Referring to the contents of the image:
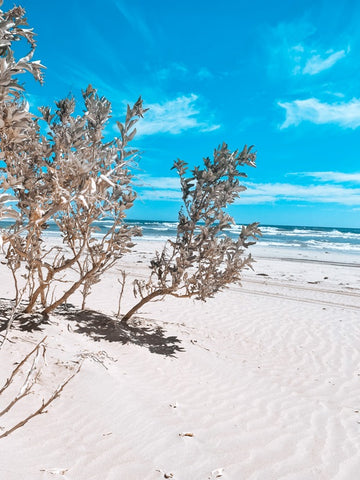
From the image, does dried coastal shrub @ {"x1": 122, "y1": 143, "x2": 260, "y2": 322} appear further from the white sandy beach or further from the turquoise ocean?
the turquoise ocean

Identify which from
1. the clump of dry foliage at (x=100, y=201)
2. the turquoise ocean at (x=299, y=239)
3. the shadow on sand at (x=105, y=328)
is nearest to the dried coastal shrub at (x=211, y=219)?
the clump of dry foliage at (x=100, y=201)

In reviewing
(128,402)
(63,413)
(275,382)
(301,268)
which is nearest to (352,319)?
(275,382)

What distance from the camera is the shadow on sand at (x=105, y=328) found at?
14.5ft

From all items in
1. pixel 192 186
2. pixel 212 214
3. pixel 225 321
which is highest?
pixel 192 186

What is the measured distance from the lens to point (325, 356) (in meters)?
5.36

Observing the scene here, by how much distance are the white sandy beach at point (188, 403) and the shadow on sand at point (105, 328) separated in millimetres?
34

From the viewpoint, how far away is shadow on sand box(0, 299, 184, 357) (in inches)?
173

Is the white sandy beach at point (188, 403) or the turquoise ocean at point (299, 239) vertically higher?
the turquoise ocean at point (299, 239)

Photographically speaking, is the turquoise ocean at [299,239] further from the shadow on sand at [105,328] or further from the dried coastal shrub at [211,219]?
the dried coastal shrub at [211,219]

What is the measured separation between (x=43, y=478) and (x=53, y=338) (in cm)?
221

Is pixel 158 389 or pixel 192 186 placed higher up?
pixel 192 186

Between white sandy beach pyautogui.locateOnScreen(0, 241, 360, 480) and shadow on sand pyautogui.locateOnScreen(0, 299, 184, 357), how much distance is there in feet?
0.11

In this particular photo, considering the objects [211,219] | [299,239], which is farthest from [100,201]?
[299,239]

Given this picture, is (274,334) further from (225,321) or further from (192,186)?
(192,186)
